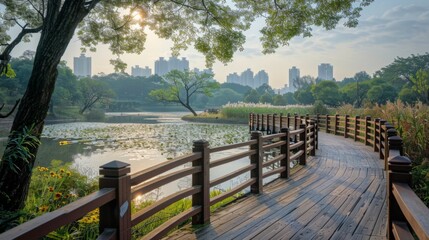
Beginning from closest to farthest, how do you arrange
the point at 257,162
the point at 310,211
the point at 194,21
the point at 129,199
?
the point at 129,199
the point at 310,211
the point at 257,162
the point at 194,21

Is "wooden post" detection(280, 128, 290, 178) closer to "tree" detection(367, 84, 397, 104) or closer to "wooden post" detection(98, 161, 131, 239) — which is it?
"wooden post" detection(98, 161, 131, 239)

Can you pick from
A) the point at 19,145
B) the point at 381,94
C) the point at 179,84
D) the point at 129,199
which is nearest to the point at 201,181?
the point at 129,199

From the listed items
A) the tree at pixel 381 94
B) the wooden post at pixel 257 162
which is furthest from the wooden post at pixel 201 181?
the tree at pixel 381 94

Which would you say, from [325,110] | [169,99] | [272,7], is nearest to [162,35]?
[272,7]

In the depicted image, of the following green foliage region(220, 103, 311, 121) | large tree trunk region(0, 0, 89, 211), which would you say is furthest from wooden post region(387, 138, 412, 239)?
green foliage region(220, 103, 311, 121)

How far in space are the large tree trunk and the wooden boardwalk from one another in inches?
111

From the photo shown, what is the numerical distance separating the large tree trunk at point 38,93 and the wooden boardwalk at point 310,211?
282 centimetres

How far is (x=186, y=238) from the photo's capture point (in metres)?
4.15

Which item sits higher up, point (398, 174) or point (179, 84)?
point (179, 84)

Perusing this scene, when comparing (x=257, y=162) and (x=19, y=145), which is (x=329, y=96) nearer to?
(x=257, y=162)

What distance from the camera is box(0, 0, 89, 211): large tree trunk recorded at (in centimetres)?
528

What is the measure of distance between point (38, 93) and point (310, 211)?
4.71 metres

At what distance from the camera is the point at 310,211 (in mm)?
5289

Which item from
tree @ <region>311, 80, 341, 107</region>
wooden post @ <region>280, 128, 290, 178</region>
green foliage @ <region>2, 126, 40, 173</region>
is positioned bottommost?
wooden post @ <region>280, 128, 290, 178</region>
